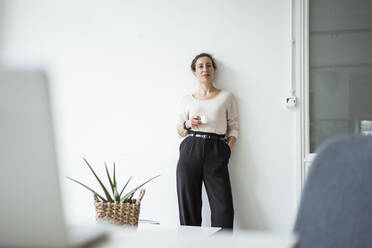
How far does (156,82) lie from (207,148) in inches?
31.1

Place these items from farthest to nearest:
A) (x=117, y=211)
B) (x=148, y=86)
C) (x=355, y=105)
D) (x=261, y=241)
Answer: (x=148, y=86)
(x=355, y=105)
(x=117, y=211)
(x=261, y=241)

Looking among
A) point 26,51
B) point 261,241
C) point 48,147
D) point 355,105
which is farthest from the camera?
point 26,51

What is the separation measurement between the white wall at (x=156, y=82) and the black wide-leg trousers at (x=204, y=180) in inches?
8.5

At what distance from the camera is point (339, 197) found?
41.6 inches

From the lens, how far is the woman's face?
13.8 feet

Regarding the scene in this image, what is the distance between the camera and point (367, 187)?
106 cm

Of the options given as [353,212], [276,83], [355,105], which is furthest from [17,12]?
[353,212]

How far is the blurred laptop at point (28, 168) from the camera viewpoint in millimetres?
605

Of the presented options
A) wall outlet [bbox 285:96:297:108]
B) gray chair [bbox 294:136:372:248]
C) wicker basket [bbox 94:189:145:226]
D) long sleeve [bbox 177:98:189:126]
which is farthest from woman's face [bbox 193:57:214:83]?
gray chair [bbox 294:136:372:248]

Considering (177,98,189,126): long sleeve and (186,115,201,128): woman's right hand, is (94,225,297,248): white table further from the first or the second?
(177,98,189,126): long sleeve

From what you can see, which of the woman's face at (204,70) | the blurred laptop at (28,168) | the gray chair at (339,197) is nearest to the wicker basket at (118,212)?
the gray chair at (339,197)

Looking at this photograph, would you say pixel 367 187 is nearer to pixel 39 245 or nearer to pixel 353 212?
pixel 353 212

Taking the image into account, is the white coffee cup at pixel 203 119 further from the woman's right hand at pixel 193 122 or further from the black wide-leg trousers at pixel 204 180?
the black wide-leg trousers at pixel 204 180

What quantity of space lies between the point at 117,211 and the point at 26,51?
3.21m
